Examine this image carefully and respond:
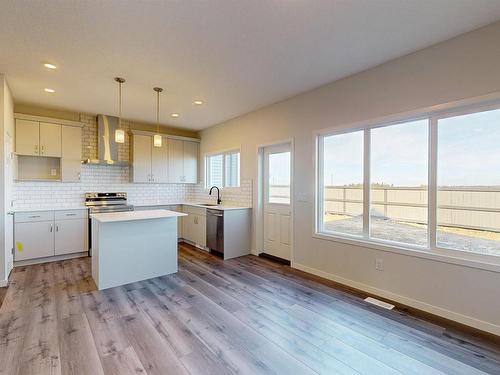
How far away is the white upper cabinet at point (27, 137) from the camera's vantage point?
14.1ft

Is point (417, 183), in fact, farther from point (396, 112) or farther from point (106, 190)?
point (106, 190)

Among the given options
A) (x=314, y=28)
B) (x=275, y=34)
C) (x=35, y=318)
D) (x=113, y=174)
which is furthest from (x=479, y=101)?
(x=113, y=174)

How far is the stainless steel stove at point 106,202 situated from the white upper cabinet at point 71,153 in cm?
46

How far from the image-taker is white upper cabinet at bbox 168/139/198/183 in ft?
19.7

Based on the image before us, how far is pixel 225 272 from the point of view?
388 cm

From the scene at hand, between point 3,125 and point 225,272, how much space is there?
3.54 m

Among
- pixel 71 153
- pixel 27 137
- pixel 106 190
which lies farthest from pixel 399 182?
pixel 27 137

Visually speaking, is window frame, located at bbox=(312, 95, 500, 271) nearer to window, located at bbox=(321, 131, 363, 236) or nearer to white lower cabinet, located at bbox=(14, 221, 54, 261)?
window, located at bbox=(321, 131, 363, 236)

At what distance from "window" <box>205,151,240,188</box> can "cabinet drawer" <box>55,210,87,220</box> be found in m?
2.63

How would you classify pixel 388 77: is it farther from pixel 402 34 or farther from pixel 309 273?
pixel 309 273

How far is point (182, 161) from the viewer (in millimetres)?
6180

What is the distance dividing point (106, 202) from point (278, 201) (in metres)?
3.48

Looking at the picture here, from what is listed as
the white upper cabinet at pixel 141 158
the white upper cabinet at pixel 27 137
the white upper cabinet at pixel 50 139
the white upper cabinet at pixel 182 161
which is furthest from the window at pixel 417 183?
the white upper cabinet at pixel 27 137

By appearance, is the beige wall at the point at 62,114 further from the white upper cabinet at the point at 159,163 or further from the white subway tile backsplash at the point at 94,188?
the white upper cabinet at the point at 159,163
